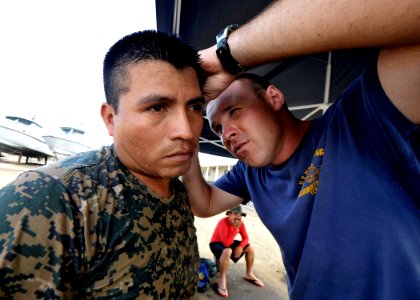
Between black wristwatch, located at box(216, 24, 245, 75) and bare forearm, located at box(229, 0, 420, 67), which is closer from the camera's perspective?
bare forearm, located at box(229, 0, 420, 67)

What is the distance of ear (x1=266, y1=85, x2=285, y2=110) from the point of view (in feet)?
5.50

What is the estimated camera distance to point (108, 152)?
1.21m

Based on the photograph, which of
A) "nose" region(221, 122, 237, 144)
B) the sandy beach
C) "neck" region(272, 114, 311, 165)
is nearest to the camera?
"neck" region(272, 114, 311, 165)

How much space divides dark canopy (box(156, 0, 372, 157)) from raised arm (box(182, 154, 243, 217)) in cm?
162

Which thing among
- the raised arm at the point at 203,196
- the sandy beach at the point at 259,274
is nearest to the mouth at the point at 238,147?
the raised arm at the point at 203,196

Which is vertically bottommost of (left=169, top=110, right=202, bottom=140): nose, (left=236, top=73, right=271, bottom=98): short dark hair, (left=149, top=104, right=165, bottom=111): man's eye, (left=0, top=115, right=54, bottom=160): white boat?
(left=169, top=110, right=202, bottom=140): nose

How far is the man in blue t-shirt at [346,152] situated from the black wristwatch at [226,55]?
0.04 ft

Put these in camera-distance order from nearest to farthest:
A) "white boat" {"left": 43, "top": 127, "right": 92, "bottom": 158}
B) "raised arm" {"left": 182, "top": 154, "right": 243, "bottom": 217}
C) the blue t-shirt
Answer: the blue t-shirt → "raised arm" {"left": 182, "top": 154, "right": 243, "bottom": 217} → "white boat" {"left": 43, "top": 127, "right": 92, "bottom": 158}

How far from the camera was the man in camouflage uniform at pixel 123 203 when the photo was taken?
28.8 inches

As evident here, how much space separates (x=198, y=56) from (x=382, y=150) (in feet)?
3.58

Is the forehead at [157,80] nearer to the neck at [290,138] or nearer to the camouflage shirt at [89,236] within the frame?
the camouflage shirt at [89,236]

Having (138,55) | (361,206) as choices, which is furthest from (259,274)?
(138,55)

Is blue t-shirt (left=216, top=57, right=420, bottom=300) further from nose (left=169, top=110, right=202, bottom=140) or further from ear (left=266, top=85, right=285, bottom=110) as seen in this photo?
nose (left=169, top=110, right=202, bottom=140)

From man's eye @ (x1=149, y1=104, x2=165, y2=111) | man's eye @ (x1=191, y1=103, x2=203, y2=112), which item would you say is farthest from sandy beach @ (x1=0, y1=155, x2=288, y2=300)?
man's eye @ (x1=149, y1=104, x2=165, y2=111)
